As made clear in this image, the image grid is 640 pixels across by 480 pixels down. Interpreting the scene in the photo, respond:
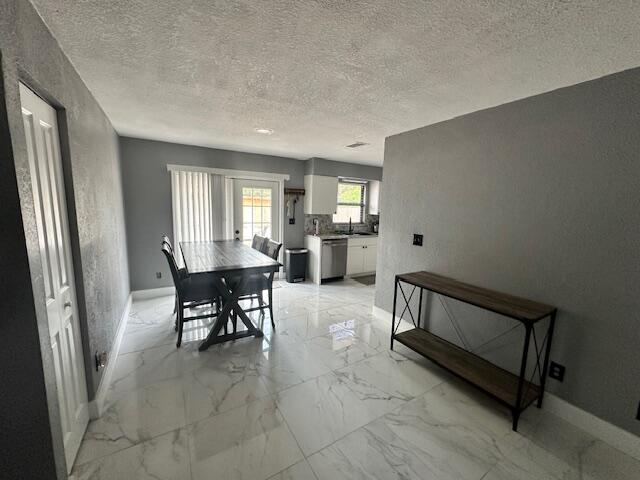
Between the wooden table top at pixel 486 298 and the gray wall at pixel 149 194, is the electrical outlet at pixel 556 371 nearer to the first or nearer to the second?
the wooden table top at pixel 486 298

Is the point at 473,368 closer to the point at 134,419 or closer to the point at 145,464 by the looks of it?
the point at 145,464

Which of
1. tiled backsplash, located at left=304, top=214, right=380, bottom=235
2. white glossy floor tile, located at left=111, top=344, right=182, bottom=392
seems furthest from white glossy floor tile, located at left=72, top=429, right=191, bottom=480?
tiled backsplash, located at left=304, top=214, right=380, bottom=235

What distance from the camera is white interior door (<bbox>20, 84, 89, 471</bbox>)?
118cm

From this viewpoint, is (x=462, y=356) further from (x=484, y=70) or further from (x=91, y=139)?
(x=91, y=139)

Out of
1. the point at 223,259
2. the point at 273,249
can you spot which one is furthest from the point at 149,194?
the point at 273,249

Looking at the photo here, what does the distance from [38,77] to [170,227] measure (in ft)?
9.53

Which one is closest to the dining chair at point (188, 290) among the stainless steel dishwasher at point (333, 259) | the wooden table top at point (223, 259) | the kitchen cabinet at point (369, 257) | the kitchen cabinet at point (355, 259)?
the wooden table top at point (223, 259)

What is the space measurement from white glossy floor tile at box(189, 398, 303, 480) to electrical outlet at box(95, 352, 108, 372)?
2.52ft

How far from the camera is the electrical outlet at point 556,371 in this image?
177 centimetres

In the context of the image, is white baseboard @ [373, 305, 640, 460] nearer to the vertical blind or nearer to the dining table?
the dining table

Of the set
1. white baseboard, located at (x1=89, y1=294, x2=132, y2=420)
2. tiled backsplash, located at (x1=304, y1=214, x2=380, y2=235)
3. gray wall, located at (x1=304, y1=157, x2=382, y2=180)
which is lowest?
white baseboard, located at (x1=89, y1=294, x2=132, y2=420)

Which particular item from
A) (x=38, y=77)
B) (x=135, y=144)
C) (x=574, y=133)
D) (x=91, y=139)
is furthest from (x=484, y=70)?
(x=135, y=144)

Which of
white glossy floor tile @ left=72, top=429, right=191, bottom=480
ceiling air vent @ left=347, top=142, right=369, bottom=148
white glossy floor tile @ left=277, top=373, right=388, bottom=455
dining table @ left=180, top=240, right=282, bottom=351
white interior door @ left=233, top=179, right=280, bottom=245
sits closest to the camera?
white glossy floor tile @ left=72, top=429, right=191, bottom=480

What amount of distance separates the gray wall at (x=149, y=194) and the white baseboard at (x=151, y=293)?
2.3 inches
